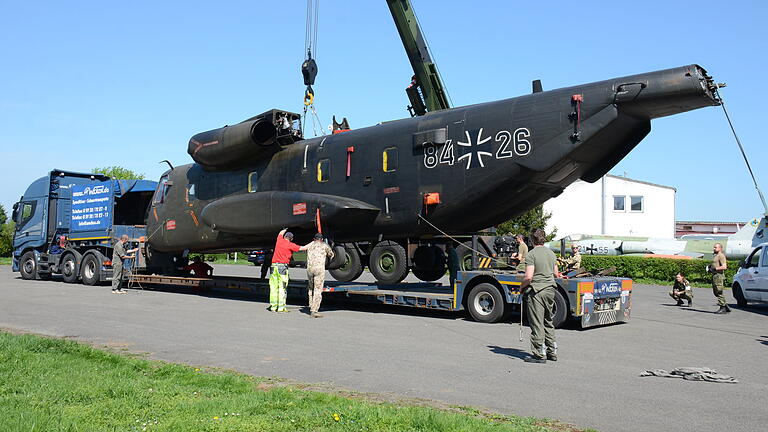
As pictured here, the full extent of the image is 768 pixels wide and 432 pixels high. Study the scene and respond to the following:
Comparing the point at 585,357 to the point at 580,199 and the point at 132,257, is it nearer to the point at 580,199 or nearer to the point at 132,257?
the point at 132,257

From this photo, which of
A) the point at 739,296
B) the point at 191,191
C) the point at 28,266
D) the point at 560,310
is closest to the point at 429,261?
the point at 560,310

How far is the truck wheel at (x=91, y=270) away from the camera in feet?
65.4

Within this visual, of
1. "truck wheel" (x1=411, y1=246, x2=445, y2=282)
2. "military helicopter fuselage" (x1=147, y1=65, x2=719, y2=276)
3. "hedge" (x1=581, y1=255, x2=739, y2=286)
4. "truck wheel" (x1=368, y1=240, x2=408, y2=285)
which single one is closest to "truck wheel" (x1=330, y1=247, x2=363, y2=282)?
"truck wheel" (x1=368, y1=240, x2=408, y2=285)

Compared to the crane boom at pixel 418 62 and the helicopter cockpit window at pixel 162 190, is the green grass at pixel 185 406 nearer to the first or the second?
the helicopter cockpit window at pixel 162 190

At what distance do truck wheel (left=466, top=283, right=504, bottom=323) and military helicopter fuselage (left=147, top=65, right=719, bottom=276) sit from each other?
1.54 m

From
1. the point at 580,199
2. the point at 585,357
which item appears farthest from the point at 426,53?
the point at 580,199

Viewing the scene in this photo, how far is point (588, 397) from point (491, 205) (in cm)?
633

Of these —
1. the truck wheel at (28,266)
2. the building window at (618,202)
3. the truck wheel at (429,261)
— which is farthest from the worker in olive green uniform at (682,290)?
the building window at (618,202)

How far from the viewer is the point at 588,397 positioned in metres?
6.13

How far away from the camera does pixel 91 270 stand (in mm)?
20344

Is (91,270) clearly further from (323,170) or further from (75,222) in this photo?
(323,170)

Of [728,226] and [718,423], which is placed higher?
[728,226]

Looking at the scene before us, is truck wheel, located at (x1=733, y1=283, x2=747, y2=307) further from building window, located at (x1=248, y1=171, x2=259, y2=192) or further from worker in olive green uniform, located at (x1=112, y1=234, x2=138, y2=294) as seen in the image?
worker in olive green uniform, located at (x1=112, y1=234, x2=138, y2=294)

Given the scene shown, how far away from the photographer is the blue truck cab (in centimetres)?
2027
